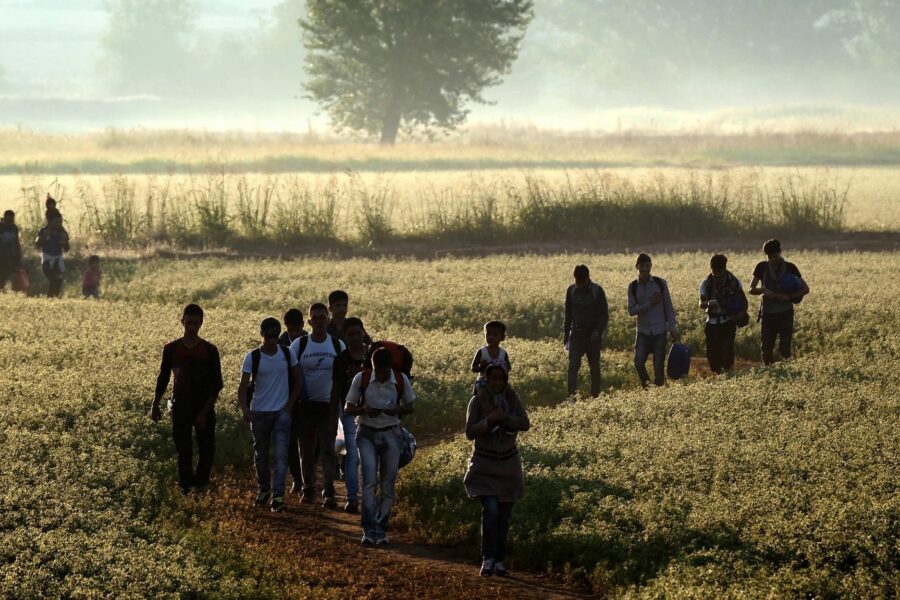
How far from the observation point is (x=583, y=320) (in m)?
19.2

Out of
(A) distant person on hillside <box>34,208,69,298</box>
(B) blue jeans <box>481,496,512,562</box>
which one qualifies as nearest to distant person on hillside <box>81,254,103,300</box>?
(A) distant person on hillside <box>34,208,69,298</box>

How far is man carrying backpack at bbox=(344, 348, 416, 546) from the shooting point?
13.2 m

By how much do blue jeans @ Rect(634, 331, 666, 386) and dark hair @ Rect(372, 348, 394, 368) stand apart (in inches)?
295

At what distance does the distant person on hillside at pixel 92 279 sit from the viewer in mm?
28672

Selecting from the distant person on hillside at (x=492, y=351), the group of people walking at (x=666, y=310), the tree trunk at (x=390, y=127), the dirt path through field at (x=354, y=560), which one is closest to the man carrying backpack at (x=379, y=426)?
the dirt path through field at (x=354, y=560)

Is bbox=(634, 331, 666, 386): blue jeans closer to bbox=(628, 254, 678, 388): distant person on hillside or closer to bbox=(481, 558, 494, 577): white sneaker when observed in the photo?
bbox=(628, 254, 678, 388): distant person on hillside

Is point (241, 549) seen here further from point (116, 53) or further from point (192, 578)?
point (116, 53)

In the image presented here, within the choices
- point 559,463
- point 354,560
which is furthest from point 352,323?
point 559,463

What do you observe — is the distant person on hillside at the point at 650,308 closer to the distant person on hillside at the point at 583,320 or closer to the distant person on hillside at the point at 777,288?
the distant person on hillside at the point at 583,320

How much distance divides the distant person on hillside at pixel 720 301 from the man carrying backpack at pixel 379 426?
7.37 m

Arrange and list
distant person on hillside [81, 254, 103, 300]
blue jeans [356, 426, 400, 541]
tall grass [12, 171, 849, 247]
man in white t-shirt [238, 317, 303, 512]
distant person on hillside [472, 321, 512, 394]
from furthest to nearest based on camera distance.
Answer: tall grass [12, 171, 849, 247] < distant person on hillside [81, 254, 103, 300] < man in white t-shirt [238, 317, 303, 512] < distant person on hillside [472, 321, 512, 394] < blue jeans [356, 426, 400, 541]

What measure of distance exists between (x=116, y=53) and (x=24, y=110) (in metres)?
16.9

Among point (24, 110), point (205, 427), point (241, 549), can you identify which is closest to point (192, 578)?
point (241, 549)

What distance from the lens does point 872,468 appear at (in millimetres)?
14039
